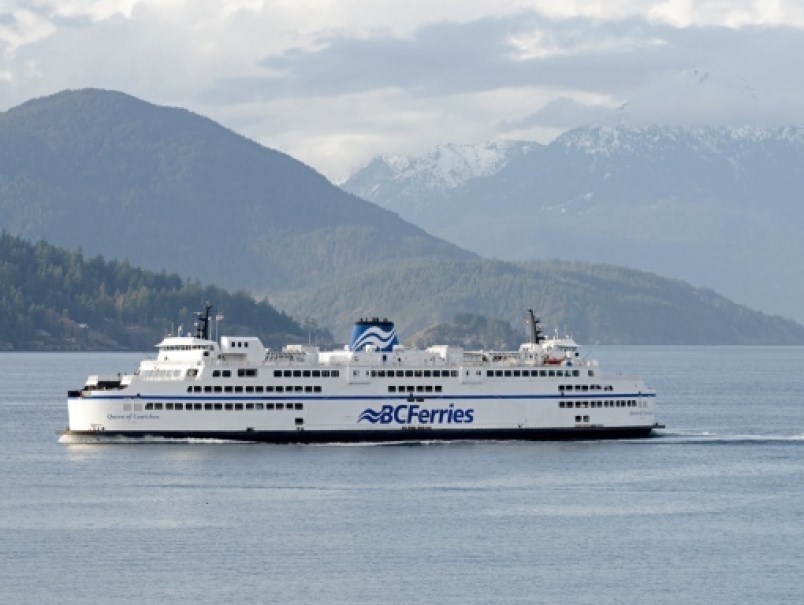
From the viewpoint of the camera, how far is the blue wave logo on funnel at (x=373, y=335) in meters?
99.1

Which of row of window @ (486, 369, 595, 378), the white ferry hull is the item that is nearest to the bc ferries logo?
the white ferry hull

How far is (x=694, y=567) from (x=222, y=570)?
16343 millimetres

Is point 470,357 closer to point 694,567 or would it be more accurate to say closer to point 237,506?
point 237,506

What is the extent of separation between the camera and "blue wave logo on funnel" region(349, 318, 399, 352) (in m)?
99.1

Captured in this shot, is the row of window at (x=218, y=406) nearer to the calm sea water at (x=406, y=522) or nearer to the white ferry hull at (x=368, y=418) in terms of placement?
the white ferry hull at (x=368, y=418)

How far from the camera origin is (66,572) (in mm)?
62406

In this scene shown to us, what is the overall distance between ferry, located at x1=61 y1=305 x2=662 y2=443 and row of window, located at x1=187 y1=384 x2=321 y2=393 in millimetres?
52

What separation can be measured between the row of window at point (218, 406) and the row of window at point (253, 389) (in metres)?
0.72

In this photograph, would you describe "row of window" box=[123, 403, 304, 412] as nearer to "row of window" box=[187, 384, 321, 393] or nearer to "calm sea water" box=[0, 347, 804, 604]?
"row of window" box=[187, 384, 321, 393]

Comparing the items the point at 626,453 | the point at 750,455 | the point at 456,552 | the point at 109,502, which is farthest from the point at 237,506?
the point at 750,455

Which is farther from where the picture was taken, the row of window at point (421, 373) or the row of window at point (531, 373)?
the row of window at point (531, 373)

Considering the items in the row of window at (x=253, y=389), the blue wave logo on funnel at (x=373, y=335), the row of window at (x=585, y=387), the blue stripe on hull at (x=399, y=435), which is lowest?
the blue stripe on hull at (x=399, y=435)

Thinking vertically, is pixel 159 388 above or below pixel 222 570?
above

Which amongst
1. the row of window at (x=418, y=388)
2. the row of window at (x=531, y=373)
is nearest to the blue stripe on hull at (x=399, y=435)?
the row of window at (x=418, y=388)
